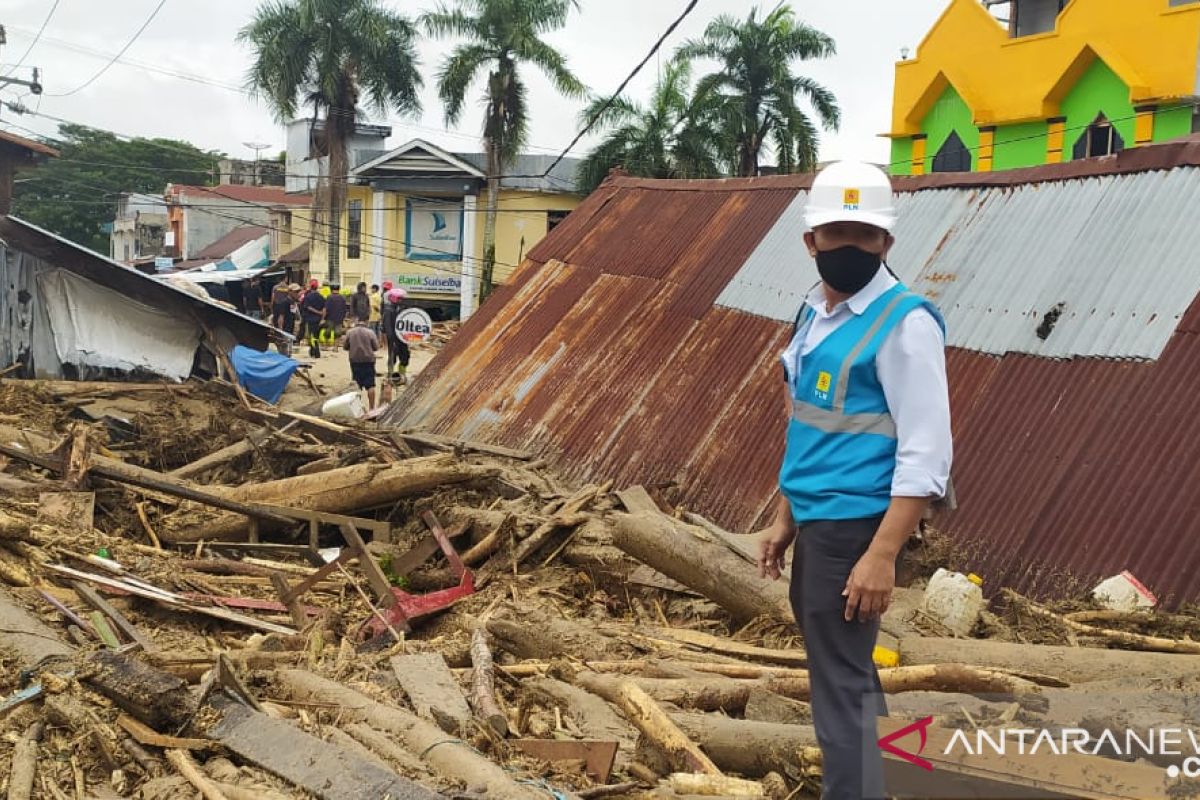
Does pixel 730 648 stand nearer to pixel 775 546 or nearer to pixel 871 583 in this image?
pixel 775 546

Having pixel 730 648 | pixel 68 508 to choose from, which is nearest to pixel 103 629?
pixel 68 508

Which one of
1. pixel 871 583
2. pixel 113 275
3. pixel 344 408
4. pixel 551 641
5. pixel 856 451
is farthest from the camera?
pixel 113 275

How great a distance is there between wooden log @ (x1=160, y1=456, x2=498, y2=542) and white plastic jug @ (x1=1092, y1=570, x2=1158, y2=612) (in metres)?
5.16

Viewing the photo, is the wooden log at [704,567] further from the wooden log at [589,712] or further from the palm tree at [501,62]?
the palm tree at [501,62]

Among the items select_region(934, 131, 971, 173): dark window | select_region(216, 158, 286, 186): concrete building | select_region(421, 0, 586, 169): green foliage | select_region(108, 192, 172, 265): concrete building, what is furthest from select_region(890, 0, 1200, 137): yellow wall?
select_region(108, 192, 172, 265): concrete building

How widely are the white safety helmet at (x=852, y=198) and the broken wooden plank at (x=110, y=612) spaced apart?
4.83 metres

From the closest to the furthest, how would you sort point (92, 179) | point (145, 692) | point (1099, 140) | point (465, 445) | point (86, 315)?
point (145, 692), point (465, 445), point (86, 315), point (1099, 140), point (92, 179)

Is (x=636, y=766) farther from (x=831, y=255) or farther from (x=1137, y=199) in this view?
(x=1137, y=199)

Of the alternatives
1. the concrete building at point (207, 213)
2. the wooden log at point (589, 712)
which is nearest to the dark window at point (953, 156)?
the wooden log at point (589, 712)

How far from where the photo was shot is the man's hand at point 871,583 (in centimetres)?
335

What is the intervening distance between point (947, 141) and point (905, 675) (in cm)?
2814

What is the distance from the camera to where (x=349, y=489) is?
10.2 metres

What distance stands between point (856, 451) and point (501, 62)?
40.8 m

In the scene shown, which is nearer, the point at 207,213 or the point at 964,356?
the point at 964,356
